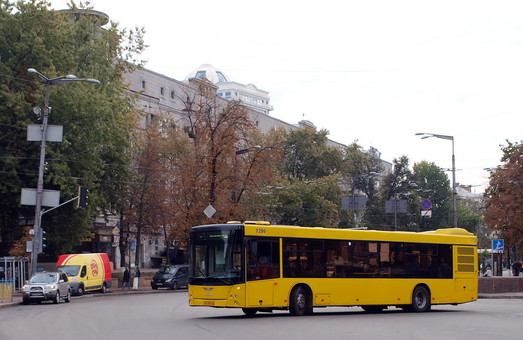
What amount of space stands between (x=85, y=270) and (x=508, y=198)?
2793cm

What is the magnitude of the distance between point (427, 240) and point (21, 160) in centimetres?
2825

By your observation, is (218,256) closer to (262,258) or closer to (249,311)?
(262,258)

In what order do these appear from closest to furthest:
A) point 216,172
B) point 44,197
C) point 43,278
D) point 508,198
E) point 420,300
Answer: point 420,300, point 43,278, point 44,197, point 508,198, point 216,172

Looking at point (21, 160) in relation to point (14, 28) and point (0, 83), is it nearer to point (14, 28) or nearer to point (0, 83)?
point (0, 83)

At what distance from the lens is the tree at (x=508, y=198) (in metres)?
52.0

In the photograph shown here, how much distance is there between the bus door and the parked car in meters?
15.4

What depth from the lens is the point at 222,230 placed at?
2428 centimetres

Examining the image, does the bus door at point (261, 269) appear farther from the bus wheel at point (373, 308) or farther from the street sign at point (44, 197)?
the street sign at point (44, 197)

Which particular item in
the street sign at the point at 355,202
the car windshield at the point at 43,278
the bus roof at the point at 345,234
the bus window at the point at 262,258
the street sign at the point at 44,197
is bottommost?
the car windshield at the point at 43,278

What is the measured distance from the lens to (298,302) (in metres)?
25.2

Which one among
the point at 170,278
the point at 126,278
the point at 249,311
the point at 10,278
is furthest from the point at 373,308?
the point at 126,278

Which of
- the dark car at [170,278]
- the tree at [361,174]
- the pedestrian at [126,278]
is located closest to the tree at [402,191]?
the tree at [361,174]

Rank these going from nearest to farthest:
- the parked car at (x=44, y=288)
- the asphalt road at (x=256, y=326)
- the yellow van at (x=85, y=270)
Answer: the asphalt road at (x=256, y=326) → the parked car at (x=44, y=288) → the yellow van at (x=85, y=270)

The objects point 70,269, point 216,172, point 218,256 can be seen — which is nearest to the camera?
point 218,256
